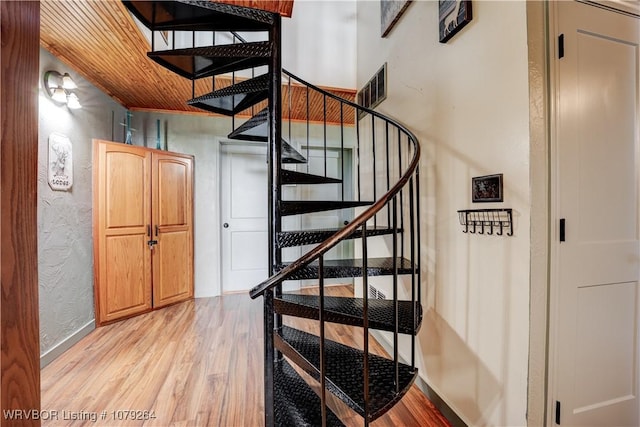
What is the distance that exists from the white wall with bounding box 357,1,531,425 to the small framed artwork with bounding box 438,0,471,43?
0.04 metres

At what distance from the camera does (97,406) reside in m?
1.69

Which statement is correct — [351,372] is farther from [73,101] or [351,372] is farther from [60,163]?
[73,101]

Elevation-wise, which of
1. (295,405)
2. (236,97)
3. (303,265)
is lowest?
(295,405)

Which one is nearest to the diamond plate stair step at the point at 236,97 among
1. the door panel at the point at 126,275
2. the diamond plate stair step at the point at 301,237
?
the diamond plate stair step at the point at 301,237

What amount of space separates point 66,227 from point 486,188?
128 inches

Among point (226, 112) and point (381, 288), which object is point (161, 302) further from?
point (381, 288)

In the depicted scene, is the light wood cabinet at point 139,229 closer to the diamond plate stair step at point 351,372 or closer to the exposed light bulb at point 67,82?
the exposed light bulb at point 67,82

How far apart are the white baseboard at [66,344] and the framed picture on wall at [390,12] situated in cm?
379

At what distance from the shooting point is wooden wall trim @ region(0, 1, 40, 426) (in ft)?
1.82

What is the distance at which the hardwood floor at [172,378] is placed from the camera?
5.30 feet

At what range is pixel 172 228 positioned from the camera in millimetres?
3324

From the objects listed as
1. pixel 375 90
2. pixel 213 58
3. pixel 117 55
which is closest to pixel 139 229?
pixel 117 55

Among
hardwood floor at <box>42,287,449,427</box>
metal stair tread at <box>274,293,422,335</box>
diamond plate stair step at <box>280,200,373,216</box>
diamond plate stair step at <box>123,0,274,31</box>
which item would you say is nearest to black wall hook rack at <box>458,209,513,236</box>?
metal stair tread at <box>274,293,422,335</box>

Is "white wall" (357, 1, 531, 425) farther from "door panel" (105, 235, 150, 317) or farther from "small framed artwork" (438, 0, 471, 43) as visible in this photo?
"door panel" (105, 235, 150, 317)
